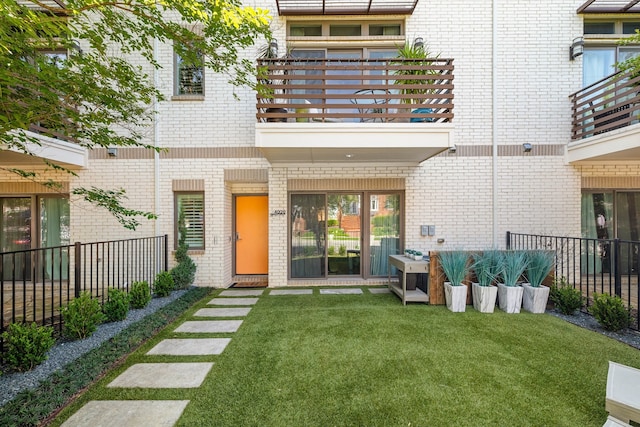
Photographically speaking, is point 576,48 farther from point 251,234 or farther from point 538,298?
point 251,234

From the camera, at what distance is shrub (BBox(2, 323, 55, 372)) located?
305cm

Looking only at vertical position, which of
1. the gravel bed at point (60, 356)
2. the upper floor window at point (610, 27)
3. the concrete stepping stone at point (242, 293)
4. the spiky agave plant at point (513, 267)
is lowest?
the concrete stepping stone at point (242, 293)

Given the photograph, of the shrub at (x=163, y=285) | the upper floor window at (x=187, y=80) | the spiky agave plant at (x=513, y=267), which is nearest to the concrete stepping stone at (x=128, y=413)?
the shrub at (x=163, y=285)

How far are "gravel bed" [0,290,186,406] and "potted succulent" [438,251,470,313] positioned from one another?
17.3ft

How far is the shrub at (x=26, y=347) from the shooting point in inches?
120

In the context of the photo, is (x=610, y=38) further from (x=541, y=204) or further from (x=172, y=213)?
(x=172, y=213)

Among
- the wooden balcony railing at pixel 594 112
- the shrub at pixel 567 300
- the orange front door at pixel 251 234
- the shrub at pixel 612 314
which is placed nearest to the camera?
the shrub at pixel 612 314

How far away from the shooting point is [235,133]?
6891mm

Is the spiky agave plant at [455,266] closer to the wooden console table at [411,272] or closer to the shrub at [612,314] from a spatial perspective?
the wooden console table at [411,272]

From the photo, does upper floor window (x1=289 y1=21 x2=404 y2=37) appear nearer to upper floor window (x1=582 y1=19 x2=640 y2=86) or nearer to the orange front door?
the orange front door

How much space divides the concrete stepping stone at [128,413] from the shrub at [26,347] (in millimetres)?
1045

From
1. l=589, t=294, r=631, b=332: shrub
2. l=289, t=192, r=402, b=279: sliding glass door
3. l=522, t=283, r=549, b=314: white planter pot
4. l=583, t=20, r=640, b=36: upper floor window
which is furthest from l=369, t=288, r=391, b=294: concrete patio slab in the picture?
l=583, t=20, r=640, b=36: upper floor window

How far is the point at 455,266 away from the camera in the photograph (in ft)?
17.2

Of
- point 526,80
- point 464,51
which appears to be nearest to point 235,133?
point 464,51
